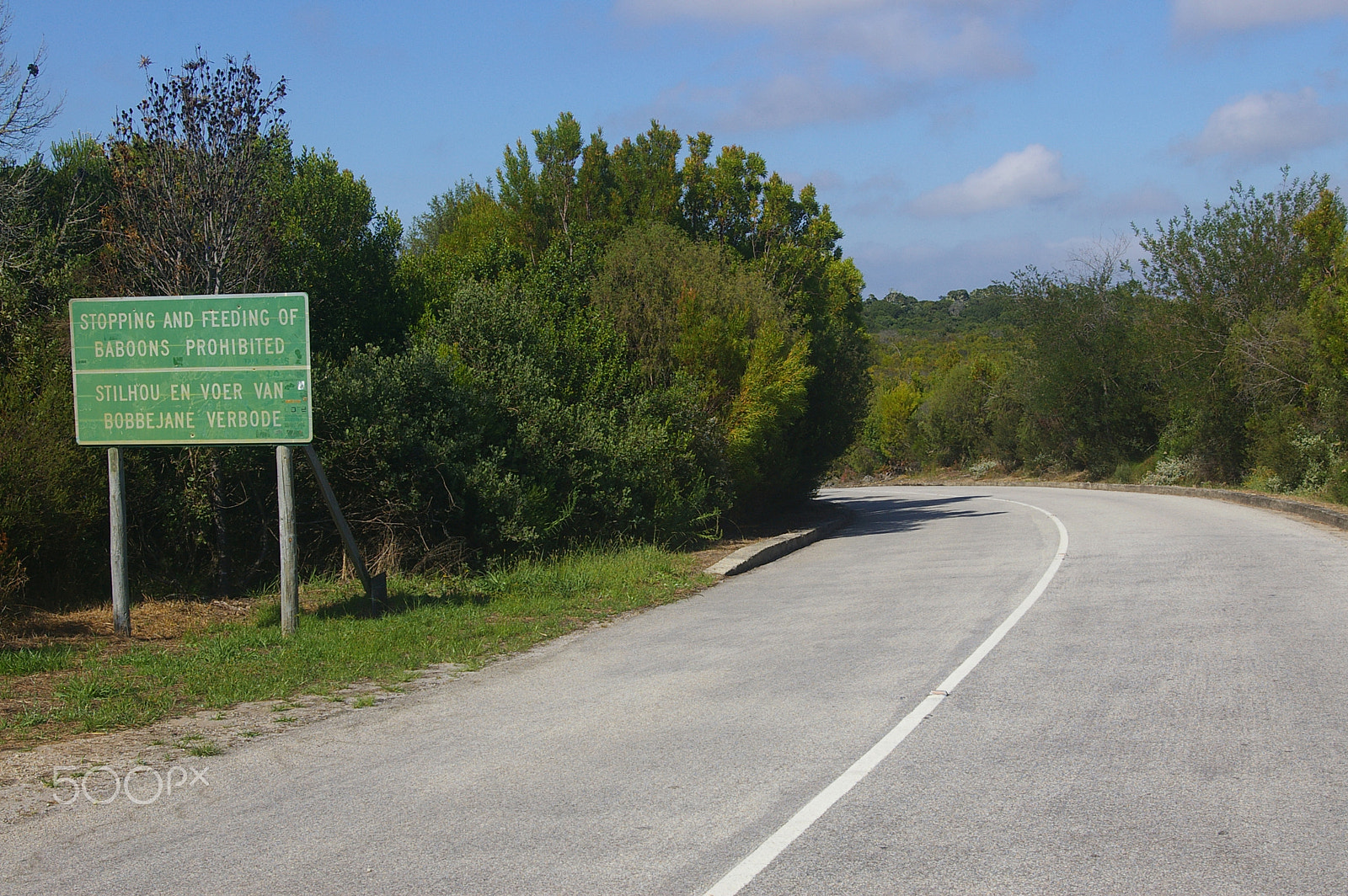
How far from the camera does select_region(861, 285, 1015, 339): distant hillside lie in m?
131

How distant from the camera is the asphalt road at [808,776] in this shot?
4340 millimetres

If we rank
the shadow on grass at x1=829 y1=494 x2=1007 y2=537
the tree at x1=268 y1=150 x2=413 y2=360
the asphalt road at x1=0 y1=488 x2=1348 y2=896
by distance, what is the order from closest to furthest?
the asphalt road at x1=0 y1=488 x2=1348 y2=896 → the tree at x1=268 y1=150 x2=413 y2=360 → the shadow on grass at x1=829 y1=494 x2=1007 y2=537

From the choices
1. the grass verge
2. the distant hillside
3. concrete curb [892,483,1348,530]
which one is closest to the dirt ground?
the grass verge

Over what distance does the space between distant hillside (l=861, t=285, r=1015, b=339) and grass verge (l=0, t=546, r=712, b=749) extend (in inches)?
3865

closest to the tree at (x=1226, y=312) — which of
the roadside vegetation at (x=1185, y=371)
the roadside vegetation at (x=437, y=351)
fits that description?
the roadside vegetation at (x=1185, y=371)

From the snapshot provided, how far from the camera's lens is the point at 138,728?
688 cm

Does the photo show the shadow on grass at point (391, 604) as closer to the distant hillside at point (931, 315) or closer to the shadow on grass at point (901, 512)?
the shadow on grass at point (901, 512)

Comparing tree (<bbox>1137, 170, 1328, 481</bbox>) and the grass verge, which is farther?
tree (<bbox>1137, 170, 1328, 481</bbox>)

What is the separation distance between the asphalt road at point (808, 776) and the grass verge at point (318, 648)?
0.95 m

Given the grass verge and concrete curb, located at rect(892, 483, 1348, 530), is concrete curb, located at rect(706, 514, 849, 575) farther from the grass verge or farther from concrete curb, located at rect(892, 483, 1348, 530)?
concrete curb, located at rect(892, 483, 1348, 530)

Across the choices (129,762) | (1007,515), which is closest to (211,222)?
(129,762)

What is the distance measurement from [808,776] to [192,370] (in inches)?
298

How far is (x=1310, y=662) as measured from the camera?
7863 mm

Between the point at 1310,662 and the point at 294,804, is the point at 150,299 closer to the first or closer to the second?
A: the point at 294,804
